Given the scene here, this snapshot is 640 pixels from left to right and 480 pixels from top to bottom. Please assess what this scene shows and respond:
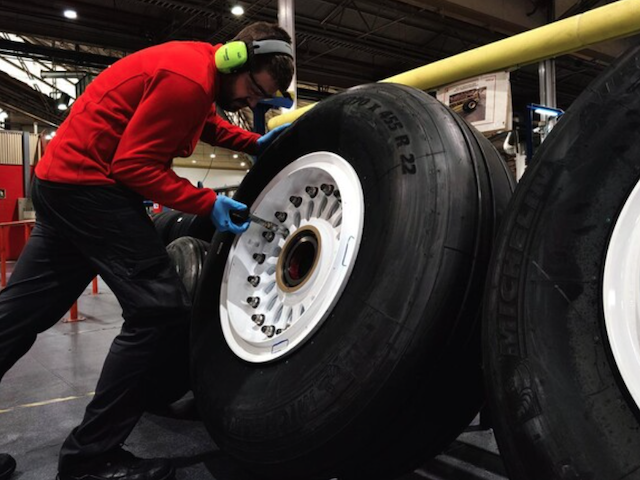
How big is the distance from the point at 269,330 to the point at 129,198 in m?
0.55

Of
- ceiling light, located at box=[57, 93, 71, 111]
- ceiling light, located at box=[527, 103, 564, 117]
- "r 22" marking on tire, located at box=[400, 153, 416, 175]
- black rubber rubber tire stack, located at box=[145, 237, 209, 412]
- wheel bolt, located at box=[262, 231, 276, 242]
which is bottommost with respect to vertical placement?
black rubber rubber tire stack, located at box=[145, 237, 209, 412]

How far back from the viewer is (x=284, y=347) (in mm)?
1238

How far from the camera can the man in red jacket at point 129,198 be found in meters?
1.31

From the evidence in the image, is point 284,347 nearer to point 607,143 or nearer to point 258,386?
point 258,386

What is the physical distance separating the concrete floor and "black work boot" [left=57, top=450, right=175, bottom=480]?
0.06 metres

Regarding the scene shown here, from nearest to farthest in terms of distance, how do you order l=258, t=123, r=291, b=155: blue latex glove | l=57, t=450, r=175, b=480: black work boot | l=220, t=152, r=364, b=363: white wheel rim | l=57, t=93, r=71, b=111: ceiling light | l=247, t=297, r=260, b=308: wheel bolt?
l=220, t=152, r=364, b=363: white wheel rim, l=57, t=450, r=175, b=480: black work boot, l=247, t=297, r=260, b=308: wheel bolt, l=258, t=123, r=291, b=155: blue latex glove, l=57, t=93, r=71, b=111: ceiling light

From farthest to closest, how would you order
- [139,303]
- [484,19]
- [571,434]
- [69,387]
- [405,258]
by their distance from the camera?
[484,19] → [69,387] → [139,303] → [405,258] → [571,434]

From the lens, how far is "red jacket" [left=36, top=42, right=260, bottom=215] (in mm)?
1290

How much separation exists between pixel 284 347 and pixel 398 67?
10.6 meters

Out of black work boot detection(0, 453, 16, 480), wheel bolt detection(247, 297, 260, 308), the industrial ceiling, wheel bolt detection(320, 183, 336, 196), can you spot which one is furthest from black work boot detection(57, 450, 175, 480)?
the industrial ceiling

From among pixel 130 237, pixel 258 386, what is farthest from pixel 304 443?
Result: pixel 130 237

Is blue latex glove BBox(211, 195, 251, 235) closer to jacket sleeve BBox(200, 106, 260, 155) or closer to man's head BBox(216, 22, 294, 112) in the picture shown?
man's head BBox(216, 22, 294, 112)

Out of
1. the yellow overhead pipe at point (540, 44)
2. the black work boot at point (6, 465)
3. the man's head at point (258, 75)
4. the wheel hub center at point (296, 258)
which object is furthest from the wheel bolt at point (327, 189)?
the black work boot at point (6, 465)

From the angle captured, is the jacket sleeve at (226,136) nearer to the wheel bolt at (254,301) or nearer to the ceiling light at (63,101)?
the wheel bolt at (254,301)
